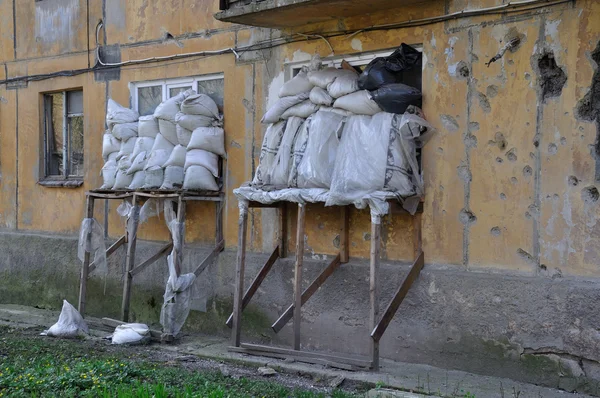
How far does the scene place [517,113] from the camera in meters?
7.04

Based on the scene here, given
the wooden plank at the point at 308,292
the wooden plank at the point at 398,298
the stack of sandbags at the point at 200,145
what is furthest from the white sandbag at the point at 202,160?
the wooden plank at the point at 398,298

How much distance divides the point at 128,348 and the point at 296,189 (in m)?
2.72

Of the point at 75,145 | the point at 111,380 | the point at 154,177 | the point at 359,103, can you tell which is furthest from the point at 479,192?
the point at 75,145

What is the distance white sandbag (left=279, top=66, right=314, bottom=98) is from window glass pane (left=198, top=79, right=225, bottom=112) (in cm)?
141

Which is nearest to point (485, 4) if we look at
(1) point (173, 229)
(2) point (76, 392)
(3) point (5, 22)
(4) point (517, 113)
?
(4) point (517, 113)

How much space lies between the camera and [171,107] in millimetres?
9773

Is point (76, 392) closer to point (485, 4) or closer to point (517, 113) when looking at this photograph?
point (517, 113)

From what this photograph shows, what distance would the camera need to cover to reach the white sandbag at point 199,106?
9453 mm

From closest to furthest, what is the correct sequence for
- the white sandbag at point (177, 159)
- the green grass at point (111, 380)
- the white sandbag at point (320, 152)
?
1. the green grass at point (111, 380)
2. the white sandbag at point (320, 152)
3. the white sandbag at point (177, 159)

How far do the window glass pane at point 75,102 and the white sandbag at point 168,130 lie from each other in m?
2.38

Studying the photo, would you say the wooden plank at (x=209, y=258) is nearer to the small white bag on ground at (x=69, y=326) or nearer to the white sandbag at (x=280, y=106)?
the small white bag on ground at (x=69, y=326)

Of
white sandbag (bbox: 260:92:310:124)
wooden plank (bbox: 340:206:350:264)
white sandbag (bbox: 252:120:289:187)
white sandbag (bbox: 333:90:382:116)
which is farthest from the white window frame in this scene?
wooden plank (bbox: 340:206:350:264)

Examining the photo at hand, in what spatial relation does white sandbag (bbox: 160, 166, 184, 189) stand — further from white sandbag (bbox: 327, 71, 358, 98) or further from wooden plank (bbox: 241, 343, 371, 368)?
white sandbag (bbox: 327, 71, 358, 98)

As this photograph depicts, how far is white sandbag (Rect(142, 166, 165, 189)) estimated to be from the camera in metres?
9.70
